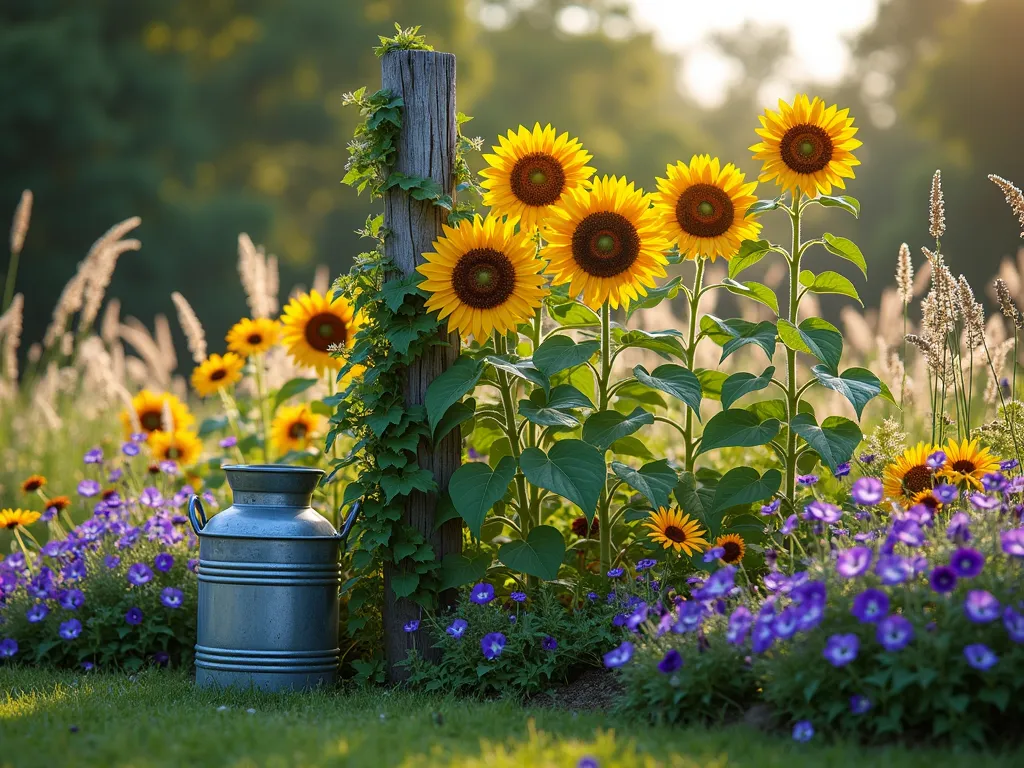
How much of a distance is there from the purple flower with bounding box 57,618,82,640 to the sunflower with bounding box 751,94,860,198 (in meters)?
3.53

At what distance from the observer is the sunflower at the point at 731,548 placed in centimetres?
409

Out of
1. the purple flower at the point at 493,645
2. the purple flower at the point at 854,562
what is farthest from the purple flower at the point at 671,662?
the purple flower at the point at 493,645

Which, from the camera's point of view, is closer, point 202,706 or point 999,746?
point 999,746

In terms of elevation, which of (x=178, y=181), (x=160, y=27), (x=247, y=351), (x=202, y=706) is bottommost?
(x=202, y=706)

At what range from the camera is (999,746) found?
287 cm

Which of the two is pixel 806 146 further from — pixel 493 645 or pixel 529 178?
pixel 493 645

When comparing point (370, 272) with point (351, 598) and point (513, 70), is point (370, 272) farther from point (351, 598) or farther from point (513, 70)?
point (513, 70)

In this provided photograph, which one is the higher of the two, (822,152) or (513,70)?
(513,70)

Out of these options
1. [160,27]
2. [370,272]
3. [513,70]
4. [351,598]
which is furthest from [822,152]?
[513,70]

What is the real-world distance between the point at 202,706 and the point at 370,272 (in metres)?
1.83

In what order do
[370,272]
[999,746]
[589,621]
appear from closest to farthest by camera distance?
1. [999,746]
2. [589,621]
3. [370,272]

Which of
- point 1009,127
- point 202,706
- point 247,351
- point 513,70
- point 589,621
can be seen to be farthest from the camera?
point 513,70

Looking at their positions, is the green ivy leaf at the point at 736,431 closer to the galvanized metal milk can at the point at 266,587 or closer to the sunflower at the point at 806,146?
the sunflower at the point at 806,146

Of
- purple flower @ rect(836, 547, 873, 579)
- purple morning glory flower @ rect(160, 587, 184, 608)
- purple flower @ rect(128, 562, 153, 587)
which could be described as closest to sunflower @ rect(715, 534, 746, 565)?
purple flower @ rect(836, 547, 873, 579)
